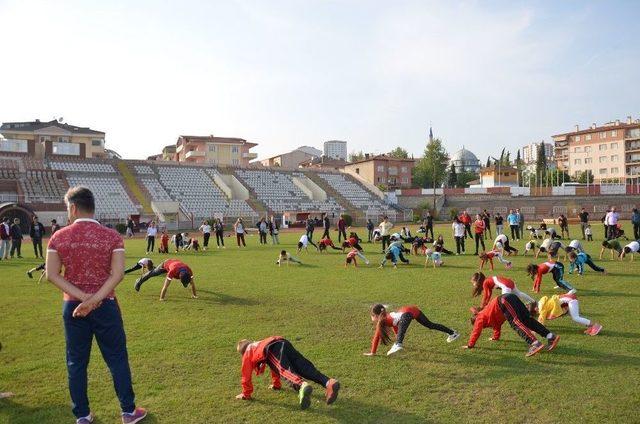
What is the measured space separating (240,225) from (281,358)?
19.7 metres

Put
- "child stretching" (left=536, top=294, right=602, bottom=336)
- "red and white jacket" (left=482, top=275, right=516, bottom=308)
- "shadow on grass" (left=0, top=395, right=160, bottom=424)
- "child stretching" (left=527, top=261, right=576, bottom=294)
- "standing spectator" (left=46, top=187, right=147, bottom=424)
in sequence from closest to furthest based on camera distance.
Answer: "standing spectator" (left=46, top=187, right=147, bottom=424) → "shadow on grass" (left=0, top=395, right=160, bottom=424) → "child stretching" (left=536, top=294, right=602, bottom=336) → "red and white jacket" (left=482, top=275, right=516, bottom=308) → "child stretching" (left=527, top=261, right=576, bottom=294)

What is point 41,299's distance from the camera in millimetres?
10844

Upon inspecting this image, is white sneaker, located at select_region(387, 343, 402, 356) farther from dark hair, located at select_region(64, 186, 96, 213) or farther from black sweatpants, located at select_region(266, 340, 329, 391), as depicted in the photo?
dark hair, located at select_region(64, 186, 96, 213)

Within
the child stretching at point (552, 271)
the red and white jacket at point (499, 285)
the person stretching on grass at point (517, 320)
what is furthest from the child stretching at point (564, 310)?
the child stretching at point (552, 271)

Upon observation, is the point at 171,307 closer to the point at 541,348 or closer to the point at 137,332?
the point at 137,332

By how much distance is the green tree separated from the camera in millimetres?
82750

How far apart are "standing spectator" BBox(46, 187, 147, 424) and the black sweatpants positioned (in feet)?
4.85

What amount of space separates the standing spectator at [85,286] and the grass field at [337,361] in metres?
0.79

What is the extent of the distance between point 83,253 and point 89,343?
2.69 ft

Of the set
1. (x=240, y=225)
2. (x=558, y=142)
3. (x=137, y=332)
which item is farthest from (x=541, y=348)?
(x=558, y=142)

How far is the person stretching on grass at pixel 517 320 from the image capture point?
6.52 m

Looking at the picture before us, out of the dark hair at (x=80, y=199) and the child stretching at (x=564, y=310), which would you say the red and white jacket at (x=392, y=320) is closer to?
the child stretching at (x=564, y=310)

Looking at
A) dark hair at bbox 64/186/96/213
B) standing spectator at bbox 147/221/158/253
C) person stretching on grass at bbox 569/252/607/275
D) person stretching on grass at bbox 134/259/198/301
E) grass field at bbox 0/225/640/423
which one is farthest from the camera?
standing spectator at bbox 147/221/158/253

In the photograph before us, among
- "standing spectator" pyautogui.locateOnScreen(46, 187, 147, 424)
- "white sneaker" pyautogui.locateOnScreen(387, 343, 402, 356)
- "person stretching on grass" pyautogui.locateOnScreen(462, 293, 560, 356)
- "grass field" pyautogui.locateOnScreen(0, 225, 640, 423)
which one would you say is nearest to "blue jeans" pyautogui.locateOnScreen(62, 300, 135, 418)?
"standing spectator" pyautogui.locateOnScreen(46, 187, 147, 424)
